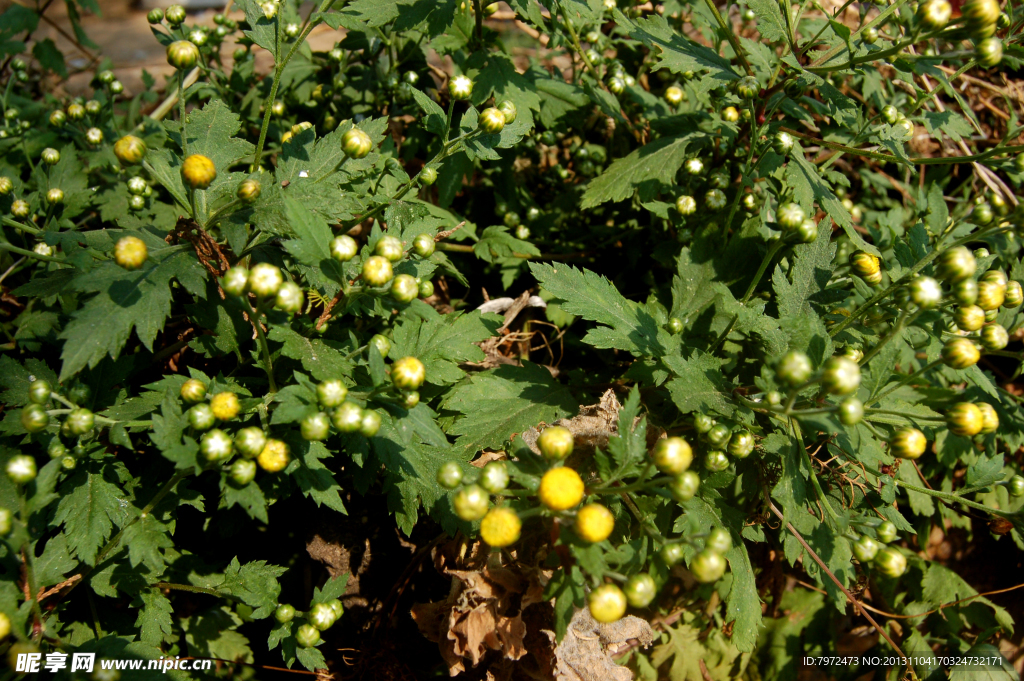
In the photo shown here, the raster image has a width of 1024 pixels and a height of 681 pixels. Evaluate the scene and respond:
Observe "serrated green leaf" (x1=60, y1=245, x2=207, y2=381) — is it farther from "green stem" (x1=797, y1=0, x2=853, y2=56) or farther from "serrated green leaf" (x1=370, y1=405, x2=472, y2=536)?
"green stem" (x1=797, y1=0, x2=853, y2=56)

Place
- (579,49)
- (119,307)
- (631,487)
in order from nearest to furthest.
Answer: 1. (631,487)
2. (119,307)
3. (579,49)

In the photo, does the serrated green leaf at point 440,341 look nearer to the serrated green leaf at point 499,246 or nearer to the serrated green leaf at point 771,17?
the serrated green leaf at point 499,246

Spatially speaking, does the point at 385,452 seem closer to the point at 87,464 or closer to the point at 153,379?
the point at 87,464

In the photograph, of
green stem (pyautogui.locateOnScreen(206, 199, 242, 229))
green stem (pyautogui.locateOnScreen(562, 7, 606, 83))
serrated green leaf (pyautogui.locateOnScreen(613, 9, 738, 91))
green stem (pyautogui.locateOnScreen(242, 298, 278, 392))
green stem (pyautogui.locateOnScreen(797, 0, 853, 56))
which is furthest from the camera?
green stem (pyautogui.locateOnScreen(562, 7, 606, 83))

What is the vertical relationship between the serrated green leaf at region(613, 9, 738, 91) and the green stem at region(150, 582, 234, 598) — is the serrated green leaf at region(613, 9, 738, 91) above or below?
above

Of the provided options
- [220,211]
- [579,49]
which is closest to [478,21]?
[579,49]

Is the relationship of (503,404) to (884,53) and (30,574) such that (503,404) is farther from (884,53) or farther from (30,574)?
(884,53)

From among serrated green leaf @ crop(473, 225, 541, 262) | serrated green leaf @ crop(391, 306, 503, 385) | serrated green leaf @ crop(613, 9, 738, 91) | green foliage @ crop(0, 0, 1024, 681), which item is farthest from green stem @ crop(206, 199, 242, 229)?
serrated green leaf @ crop(613, 9, 738, 91)

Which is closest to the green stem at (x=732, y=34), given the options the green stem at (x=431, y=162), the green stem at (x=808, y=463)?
the green stem at (x=431, y=162)

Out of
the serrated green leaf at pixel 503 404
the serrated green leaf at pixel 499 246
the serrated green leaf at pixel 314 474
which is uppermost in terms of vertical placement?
the serrated green leaf at pixel 499 246

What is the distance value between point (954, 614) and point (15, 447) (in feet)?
14.8

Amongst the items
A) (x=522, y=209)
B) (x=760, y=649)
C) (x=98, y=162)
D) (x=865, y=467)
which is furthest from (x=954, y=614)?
(x=98, y=162)

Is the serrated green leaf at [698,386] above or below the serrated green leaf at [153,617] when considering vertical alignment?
above

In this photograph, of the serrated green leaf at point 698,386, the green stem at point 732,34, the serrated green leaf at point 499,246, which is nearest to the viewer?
the serrated green leaf at point 698,386
